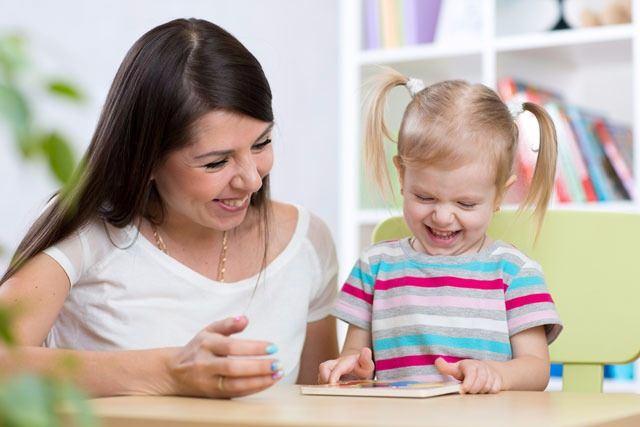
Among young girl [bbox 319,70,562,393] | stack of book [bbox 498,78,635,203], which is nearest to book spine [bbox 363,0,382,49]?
stack of book [bbox 498,78,635,203]

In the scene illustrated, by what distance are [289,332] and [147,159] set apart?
379 millimetres

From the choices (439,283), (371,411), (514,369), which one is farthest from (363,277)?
(371,411)

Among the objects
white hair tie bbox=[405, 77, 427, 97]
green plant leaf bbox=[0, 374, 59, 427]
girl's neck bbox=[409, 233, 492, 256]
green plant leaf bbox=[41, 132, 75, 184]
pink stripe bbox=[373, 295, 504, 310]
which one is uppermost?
white hair tie bbox=[405, 77, 427, 97]

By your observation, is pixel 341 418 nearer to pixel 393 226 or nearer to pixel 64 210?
pixel 64 210

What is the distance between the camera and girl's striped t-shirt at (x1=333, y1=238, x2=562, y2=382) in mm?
1397

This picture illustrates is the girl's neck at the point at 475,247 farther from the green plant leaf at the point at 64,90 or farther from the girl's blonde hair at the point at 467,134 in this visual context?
the green plant leaf at the point at 64,90

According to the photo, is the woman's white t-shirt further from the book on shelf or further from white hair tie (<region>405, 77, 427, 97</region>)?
the book on shelf

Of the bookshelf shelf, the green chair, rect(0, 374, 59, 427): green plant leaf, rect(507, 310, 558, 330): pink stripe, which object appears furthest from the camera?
the bookshelf shelf

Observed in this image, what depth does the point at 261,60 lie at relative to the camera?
10.5ft

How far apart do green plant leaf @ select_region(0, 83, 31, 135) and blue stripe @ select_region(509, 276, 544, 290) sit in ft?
4.05

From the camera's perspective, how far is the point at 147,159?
4.69ft

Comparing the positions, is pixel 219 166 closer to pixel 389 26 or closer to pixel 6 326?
pixel 6 326

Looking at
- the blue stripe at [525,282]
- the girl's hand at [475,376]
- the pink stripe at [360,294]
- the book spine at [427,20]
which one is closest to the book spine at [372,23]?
the book spine at [427,20]

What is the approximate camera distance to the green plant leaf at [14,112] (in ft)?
0.76
